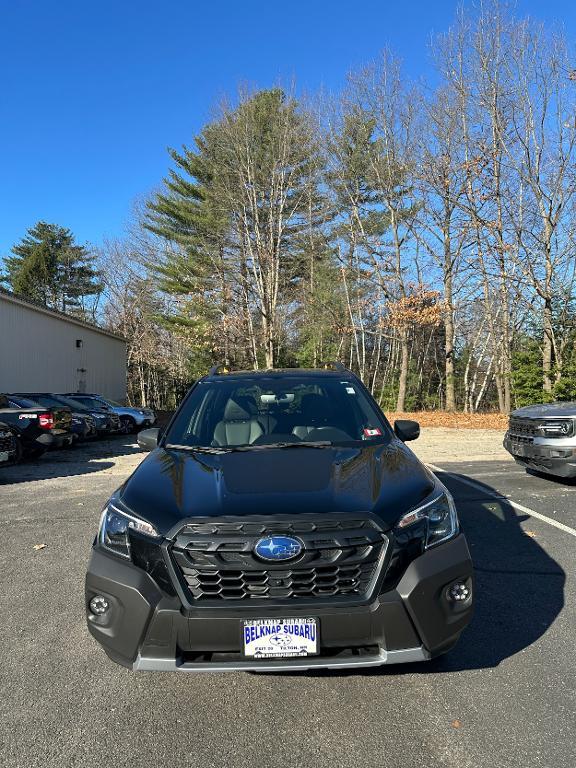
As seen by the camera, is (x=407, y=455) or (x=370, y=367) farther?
(x=370, y=367)

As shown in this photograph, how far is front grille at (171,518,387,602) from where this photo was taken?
249cm

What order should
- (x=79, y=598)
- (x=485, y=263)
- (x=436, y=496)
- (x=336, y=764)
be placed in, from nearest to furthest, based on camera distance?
(x=336, y=764)
(x=436, y=496)
(x=79, y=598)
(x=485, y=263)

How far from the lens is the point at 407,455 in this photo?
3.56 meters

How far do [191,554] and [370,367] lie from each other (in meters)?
32.8

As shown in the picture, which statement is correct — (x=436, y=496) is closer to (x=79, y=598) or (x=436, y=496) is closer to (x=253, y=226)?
(x=79, y=598)

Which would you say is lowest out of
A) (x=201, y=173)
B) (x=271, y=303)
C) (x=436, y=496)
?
(x=436, y=496)

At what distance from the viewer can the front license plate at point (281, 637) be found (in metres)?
2.43

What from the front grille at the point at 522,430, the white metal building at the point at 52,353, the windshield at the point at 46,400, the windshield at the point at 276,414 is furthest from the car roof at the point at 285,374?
the white metal building at the point at 52,353

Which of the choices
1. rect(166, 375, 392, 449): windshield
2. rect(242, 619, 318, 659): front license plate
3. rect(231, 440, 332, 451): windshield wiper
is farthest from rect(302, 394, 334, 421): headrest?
rect(242, 619, 318, 659): front license plate

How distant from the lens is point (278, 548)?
8.18ft

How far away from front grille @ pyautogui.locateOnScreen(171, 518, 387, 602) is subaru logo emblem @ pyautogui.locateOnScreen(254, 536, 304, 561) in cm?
2

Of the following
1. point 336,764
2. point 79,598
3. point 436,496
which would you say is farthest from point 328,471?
point 79,598

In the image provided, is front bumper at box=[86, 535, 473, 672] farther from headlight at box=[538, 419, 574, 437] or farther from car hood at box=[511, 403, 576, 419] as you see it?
car hood at box=[511, 403, 576, 419]

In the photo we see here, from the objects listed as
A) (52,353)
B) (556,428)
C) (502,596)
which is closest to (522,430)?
(556,428)
